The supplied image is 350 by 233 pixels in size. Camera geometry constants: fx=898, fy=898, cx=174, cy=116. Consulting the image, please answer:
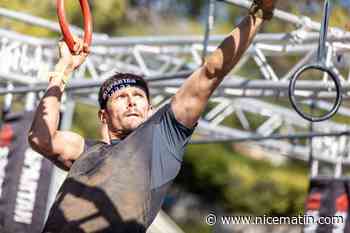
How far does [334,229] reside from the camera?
6879 millimetres

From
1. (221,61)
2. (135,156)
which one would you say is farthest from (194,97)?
(135,156)

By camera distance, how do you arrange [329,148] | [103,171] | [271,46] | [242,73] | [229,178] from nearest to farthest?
[103,171] < [271,46] < [329,148] < [242,73] < [229,178]

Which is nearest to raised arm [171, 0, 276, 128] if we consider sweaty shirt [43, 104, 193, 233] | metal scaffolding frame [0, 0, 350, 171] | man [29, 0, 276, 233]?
man [29, 0, 276, 233]

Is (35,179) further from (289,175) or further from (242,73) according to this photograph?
(289,175)

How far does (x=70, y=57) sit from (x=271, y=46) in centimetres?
301

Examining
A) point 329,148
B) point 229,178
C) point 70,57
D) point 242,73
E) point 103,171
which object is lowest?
point 229,178

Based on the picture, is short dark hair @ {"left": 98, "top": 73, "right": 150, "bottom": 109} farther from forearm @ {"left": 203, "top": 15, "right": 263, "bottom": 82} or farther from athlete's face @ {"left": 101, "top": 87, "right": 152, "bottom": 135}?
forearm @ {"left": 203, "top": 15, "right": 263, "bottom": 82}

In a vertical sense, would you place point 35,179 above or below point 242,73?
above

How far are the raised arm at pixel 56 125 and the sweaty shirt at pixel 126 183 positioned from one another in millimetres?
202

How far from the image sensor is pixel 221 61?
9.95 feet

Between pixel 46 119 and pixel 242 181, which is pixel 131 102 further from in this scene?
pixel 242 181

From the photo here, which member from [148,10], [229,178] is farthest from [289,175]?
[148,10]

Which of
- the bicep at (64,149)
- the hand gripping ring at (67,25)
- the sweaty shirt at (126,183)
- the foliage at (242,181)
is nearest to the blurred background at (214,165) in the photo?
the foliage at (242,181)

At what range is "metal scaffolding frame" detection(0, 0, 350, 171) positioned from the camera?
5812 millimetres
